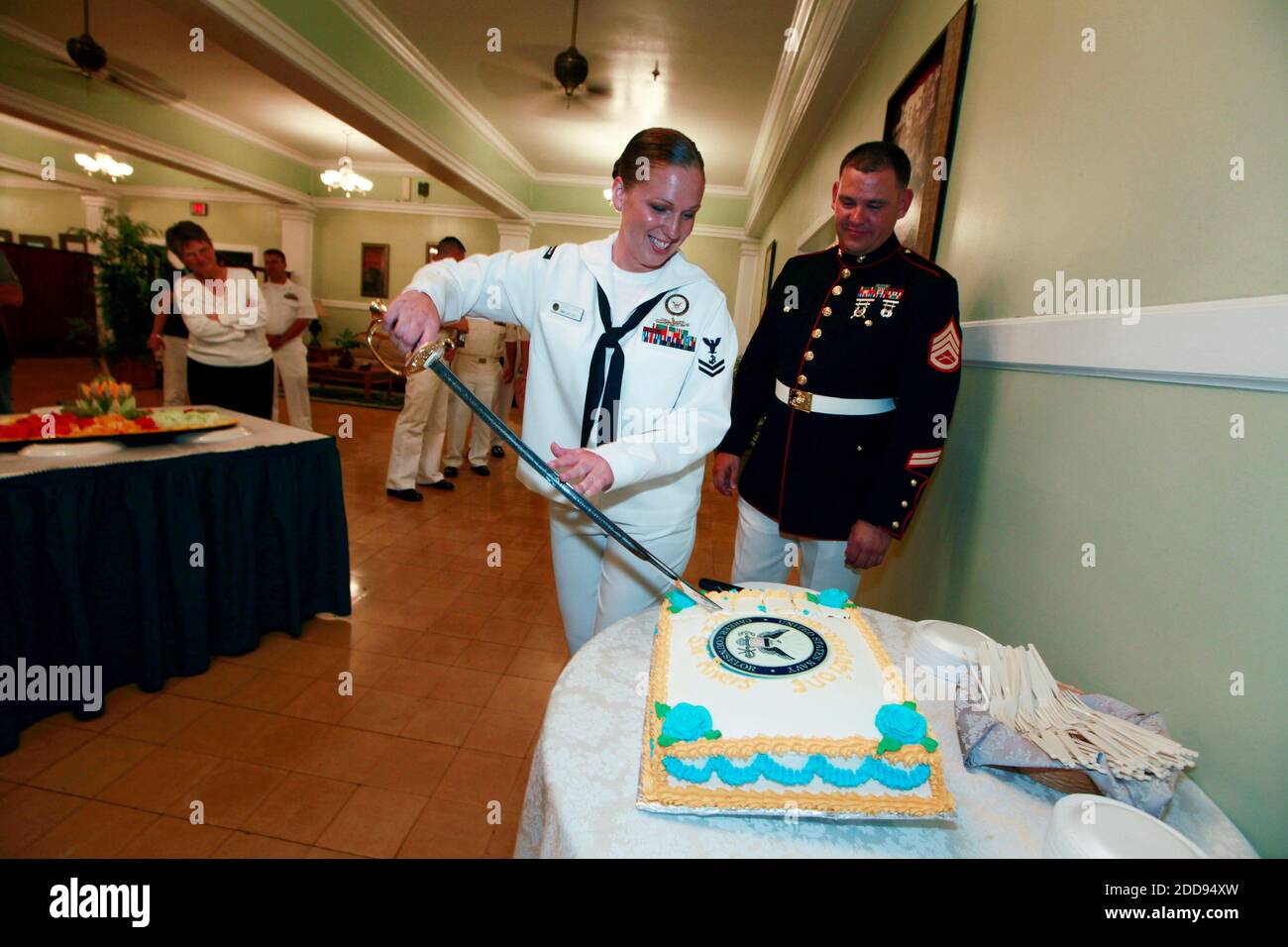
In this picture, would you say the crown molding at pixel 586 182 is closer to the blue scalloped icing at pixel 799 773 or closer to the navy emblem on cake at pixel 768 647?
the navy emblem on cake at pixel 768 647

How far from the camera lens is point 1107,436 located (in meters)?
1.11

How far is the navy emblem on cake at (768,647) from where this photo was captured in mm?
904

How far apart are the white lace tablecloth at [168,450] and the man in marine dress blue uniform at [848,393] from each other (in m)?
1.85

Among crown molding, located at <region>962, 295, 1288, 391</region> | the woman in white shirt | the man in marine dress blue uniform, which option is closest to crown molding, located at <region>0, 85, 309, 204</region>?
the woman in white shirt

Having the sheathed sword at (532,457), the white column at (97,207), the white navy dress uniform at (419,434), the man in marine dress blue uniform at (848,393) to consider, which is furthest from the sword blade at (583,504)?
the white column at (97,207)

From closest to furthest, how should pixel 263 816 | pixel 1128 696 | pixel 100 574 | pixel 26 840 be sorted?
pixel 1128 696 → pixel 26 840 → pixel 263 816 → pixel 100 574

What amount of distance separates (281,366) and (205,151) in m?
Result: 5.48

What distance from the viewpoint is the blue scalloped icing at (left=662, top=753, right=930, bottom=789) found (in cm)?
72

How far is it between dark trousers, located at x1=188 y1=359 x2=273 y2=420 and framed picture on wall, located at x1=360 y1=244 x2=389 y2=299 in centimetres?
843

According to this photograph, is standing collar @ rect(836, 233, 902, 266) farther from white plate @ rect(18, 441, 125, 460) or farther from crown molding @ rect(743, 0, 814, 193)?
crown molding @ rect(743, 0, 814, 193)

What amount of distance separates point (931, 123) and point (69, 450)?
10.1 ft

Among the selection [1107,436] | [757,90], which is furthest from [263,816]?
[757,90]
